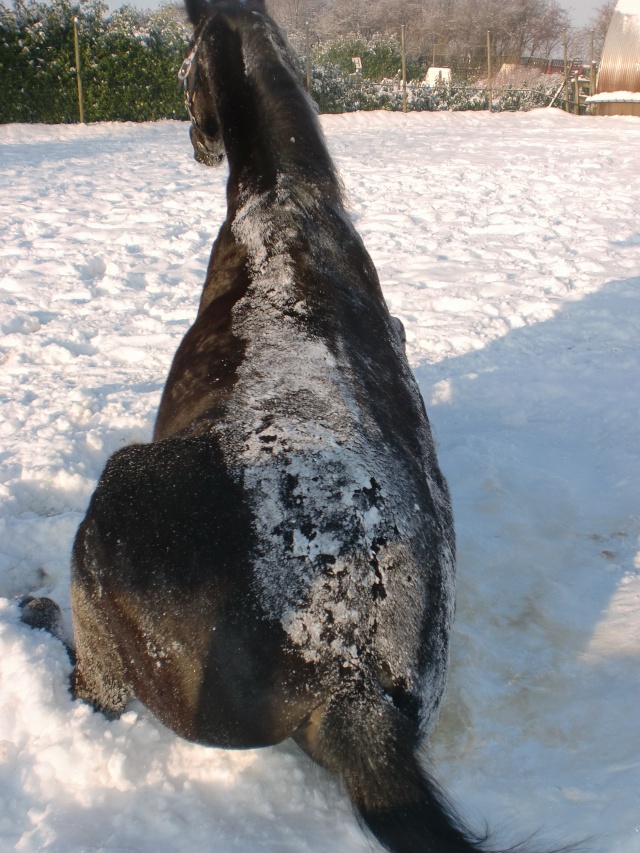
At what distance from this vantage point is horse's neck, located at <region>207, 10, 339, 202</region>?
3475 millimetres

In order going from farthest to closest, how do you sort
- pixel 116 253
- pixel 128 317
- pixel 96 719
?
pixel 116 253 < pixel 128 317 < pixel 96 719

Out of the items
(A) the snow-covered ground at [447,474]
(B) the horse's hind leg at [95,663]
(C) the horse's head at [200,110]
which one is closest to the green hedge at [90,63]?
(A) the snow-covered ground at [447,474]

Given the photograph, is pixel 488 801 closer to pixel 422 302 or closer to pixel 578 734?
pixel 578 734

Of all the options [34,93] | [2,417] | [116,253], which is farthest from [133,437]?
[34,93]

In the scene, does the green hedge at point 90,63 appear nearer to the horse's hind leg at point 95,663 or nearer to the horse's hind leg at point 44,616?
the horse's hind leg at point 44,616

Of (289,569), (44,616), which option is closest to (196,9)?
(44,616)

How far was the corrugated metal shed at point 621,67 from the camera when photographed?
21.0 meters

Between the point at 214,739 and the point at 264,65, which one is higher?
the point at 264,65

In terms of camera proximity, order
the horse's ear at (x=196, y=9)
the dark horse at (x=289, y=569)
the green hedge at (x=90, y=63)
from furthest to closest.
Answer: the green hedge at (x=90, y=63) < the horse's ear at (x=196, y=9) < the dark horse at (x=289, y=569)

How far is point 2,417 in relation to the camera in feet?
15.5

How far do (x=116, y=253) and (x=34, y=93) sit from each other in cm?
1177

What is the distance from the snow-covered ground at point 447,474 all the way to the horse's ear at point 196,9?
2.38 m

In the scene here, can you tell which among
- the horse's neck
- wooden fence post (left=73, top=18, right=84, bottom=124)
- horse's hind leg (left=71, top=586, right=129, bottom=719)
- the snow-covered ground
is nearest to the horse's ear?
the horse's neck

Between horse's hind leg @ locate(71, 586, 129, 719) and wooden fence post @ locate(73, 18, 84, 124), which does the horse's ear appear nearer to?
horse's hind leg @ locate(71, 586, 129, 719)
